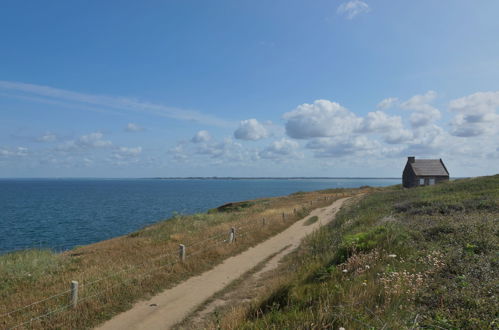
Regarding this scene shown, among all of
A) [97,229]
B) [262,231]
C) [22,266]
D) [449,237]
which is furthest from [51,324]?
[97,229]

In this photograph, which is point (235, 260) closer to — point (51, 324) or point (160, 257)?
point (160, 257)

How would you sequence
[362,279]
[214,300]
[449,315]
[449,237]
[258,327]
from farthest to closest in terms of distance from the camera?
[214,300], [449,237], [362,279], [258,327], [449,315]

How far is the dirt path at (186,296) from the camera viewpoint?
9.13 meters

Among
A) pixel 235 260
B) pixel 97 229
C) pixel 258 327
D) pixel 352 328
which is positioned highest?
pixel 352 328

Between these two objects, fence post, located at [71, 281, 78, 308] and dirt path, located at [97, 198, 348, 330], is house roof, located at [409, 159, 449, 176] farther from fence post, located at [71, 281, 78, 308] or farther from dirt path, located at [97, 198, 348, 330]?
fence post, located at [71, 281, 78, 308]

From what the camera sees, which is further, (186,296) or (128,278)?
(128,278)

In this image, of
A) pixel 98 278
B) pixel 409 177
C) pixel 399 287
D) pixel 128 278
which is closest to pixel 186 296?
pixel 128 278

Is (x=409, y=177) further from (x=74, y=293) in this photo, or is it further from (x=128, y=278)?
(x=74, y=293)

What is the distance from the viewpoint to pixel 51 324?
859 cm

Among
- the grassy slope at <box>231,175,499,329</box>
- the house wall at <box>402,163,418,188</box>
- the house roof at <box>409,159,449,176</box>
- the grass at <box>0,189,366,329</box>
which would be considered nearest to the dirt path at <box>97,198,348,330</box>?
the grass at <box>0,189,366,329</box>

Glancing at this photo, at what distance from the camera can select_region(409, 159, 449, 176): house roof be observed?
5852 cm

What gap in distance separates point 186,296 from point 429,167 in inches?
2456

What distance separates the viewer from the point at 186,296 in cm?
1126

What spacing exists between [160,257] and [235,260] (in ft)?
13.5
